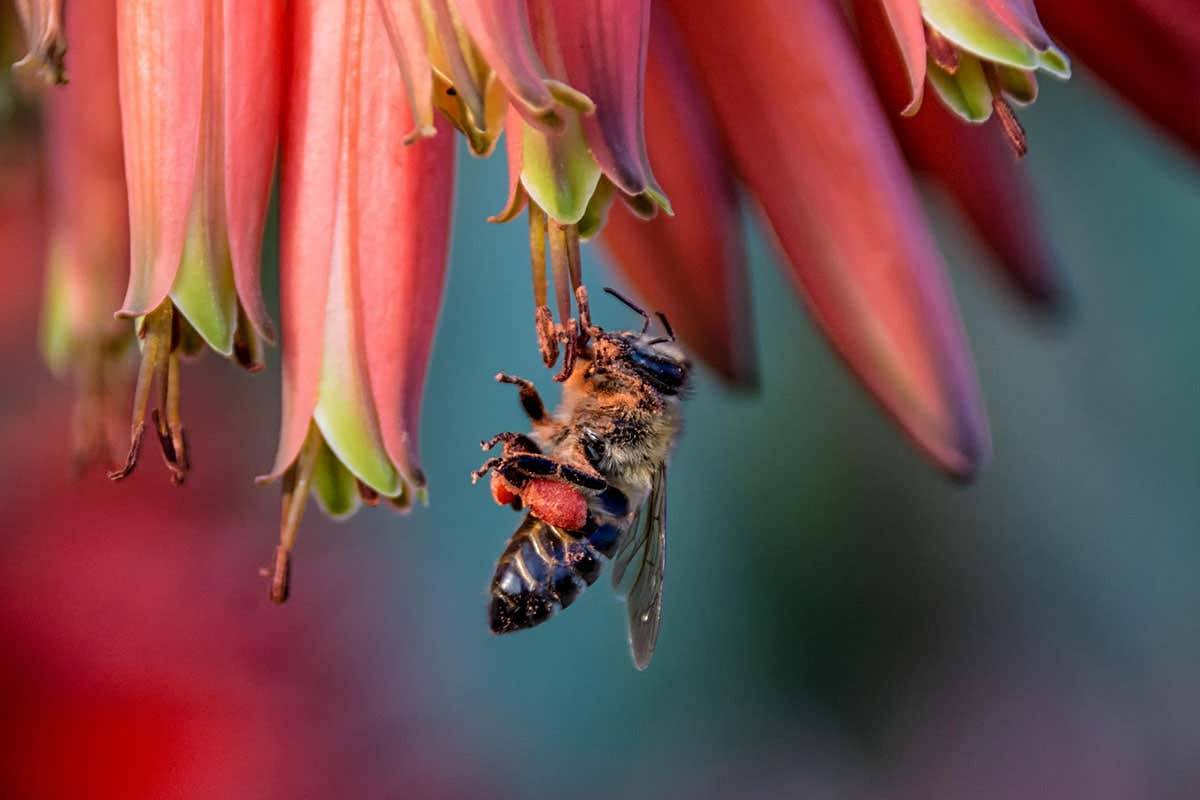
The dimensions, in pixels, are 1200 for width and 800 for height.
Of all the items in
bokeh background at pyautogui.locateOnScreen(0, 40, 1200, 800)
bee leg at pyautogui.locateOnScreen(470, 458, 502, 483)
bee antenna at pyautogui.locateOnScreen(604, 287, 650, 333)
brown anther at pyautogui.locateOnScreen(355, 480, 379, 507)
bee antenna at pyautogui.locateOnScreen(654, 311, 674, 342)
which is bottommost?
bokeh background at pyautogui.locateOnScreen(0, 40, 1200, 800)

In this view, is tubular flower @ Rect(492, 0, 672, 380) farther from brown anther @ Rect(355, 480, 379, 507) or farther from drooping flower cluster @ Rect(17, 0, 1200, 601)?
brown anther @ Rect(355, 480, 379, 507)

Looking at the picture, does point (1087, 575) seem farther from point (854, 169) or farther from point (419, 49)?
point (419, 49)

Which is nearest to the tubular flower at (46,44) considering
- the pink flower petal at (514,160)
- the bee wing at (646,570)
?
the pink flower petal at (514,160)

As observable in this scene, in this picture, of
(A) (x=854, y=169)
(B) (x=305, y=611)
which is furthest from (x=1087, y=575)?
(A) (x=854, y=169)

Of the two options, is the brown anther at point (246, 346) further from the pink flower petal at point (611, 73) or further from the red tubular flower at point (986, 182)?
the red tubular flower at point (986, 182)

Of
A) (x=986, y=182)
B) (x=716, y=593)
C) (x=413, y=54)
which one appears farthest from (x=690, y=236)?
(x=716, y=593)

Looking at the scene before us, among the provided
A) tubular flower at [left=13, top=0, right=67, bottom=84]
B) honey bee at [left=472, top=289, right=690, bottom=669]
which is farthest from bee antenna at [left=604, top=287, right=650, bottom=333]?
tubular flower at [left=13, top=0, right=67, bottom=84]
